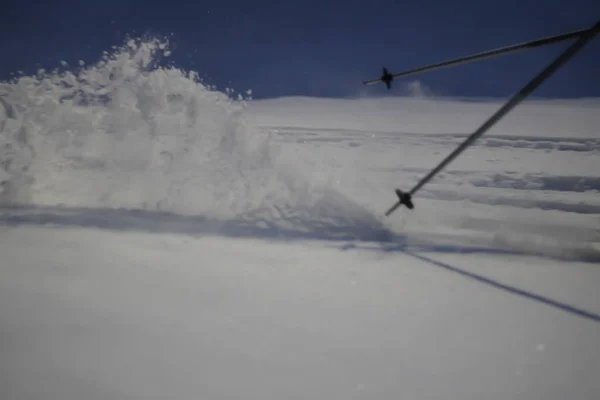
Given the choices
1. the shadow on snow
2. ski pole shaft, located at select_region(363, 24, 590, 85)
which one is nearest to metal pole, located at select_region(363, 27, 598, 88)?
ski pole shaft, located at select_region(363, 24, 590, 85)

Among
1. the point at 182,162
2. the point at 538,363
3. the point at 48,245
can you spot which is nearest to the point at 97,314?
the point at 48,245

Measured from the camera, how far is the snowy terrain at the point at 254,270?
1.41 meters

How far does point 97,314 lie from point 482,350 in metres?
1.86

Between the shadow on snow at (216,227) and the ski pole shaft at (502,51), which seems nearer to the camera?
the ski pole shaft at (502,51)

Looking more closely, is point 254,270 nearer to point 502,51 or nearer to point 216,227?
point 216,227

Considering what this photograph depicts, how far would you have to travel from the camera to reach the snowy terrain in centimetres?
141

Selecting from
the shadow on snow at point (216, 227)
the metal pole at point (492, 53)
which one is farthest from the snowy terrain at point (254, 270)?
the metal pole at point (492, 53)

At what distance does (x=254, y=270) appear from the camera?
7.55 ft

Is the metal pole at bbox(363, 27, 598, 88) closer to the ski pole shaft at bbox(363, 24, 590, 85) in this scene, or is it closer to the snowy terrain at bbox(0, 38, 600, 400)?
the ski pole shaft at bbox(363, 24, 590, 85)

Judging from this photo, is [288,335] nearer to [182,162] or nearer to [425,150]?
[182,162]

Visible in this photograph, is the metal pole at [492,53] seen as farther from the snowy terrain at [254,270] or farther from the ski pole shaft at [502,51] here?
the snowy terrain at [254,270]

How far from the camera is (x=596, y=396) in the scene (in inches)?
52.1

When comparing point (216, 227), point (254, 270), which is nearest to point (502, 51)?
point (254, 270)

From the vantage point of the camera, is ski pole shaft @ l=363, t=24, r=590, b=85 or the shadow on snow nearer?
ski pole shaft @ l=363, t=24, r=590, b=85
